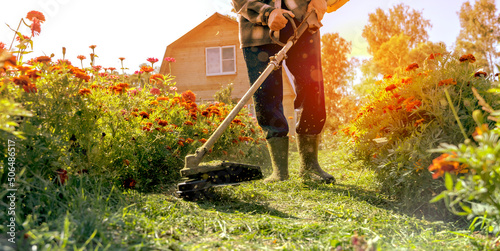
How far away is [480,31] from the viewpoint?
23.5 m

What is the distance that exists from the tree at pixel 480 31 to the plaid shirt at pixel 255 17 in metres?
22.6

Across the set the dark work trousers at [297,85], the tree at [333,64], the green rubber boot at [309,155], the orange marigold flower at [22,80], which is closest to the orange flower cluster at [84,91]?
the orange marigold flower at [22,80]

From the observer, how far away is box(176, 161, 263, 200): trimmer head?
2.65 meters

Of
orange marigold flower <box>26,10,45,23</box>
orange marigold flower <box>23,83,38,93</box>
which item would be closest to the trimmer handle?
orange marigold flower <box>26,10,45,23</box>

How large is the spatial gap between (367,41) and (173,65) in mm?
12215

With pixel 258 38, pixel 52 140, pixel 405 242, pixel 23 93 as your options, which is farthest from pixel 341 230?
pixel 258 38

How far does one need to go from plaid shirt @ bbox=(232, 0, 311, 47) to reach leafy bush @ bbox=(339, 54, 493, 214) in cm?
119

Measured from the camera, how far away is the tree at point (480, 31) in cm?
2288

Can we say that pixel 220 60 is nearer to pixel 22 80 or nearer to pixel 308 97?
pixel 308 97

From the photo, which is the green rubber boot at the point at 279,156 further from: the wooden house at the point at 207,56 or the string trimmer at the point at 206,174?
the wooden house at the point at 207,56

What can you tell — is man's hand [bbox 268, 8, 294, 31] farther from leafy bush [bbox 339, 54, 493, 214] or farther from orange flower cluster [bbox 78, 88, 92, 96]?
orange flower cluster [bbox 78, 88, 92, 96]

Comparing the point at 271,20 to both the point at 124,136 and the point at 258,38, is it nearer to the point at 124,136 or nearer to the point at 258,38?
the point at 258,38

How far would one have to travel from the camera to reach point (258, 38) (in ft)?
11.8

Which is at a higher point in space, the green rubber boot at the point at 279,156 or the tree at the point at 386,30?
the tree at the point at 386,30
